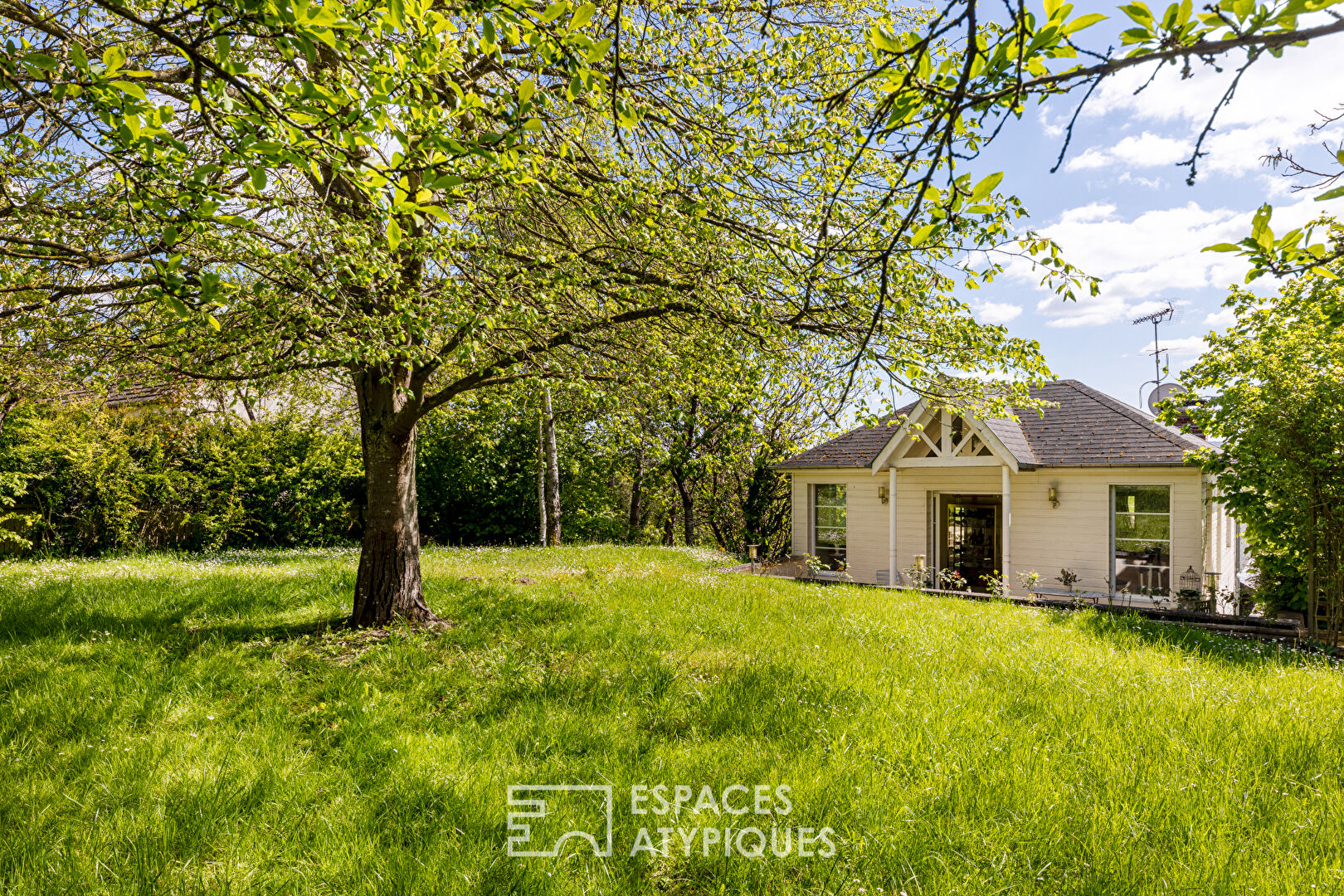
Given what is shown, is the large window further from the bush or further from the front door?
the bush

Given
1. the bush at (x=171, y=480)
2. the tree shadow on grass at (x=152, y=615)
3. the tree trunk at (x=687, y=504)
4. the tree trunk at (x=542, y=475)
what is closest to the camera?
the tree shadow on grass at (x=152, y=615)

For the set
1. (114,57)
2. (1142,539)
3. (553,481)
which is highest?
(114,57)

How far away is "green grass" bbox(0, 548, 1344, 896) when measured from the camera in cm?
300

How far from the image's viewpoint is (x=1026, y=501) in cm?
1437

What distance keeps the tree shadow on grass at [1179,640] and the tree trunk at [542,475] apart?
13558mm

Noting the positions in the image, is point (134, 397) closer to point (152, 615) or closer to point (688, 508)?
point (152, 615)

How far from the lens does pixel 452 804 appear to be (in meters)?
3.50

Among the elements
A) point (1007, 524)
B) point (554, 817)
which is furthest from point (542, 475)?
point (554, 817)

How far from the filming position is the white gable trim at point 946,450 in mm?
13383

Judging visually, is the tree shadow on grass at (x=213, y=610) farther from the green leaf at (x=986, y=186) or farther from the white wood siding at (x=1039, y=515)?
the white wood siding at (x=1039, y=515)

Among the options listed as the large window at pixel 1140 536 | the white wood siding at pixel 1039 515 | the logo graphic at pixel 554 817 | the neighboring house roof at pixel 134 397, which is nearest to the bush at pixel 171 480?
the neighboring house roof at pixel 134 397

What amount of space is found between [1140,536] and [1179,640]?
7.04 meters

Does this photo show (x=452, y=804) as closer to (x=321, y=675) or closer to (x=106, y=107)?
(x=321, y=675)

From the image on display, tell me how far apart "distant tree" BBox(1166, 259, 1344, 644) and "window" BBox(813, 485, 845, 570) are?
28.4 ft
